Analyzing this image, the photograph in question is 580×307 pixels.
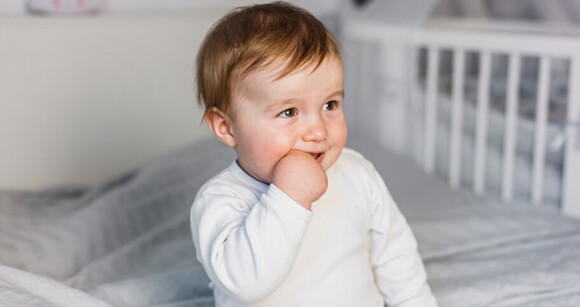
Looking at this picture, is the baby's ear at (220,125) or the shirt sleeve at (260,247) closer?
the shirt sleeve at (260,247)

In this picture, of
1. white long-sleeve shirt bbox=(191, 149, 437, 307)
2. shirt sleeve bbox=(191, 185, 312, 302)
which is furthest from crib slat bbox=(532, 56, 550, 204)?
shirt sleeve bbox=(191, 185, 312, 302)

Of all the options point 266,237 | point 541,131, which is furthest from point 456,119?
point 266,237

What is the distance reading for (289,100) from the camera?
904 millimetres

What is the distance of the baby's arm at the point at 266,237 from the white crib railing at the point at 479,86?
0.93 metres

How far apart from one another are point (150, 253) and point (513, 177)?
0.87m

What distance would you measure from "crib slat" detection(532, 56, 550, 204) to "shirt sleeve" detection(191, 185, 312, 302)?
3.17ft

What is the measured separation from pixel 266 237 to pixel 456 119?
3.77 ft

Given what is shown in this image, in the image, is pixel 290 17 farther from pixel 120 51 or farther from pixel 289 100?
pixel 120 51

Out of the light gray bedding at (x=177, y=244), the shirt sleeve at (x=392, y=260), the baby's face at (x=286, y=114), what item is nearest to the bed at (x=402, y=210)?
the light gray bedding at (x=177, y=244)

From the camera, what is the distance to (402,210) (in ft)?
5.43

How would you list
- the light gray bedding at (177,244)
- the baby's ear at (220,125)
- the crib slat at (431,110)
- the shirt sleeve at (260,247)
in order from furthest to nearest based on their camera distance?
the crib slat at (431,110), the light gray bedding at (177,244), the baby's ear at (220,125), the shirt sleeve at (260,247)

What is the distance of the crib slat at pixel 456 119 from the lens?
1.84 metres

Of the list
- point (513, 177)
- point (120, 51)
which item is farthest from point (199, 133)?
point (513, 177)

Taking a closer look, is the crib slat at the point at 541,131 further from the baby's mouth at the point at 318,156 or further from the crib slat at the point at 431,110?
the baby's mouth at the point at 318,156
